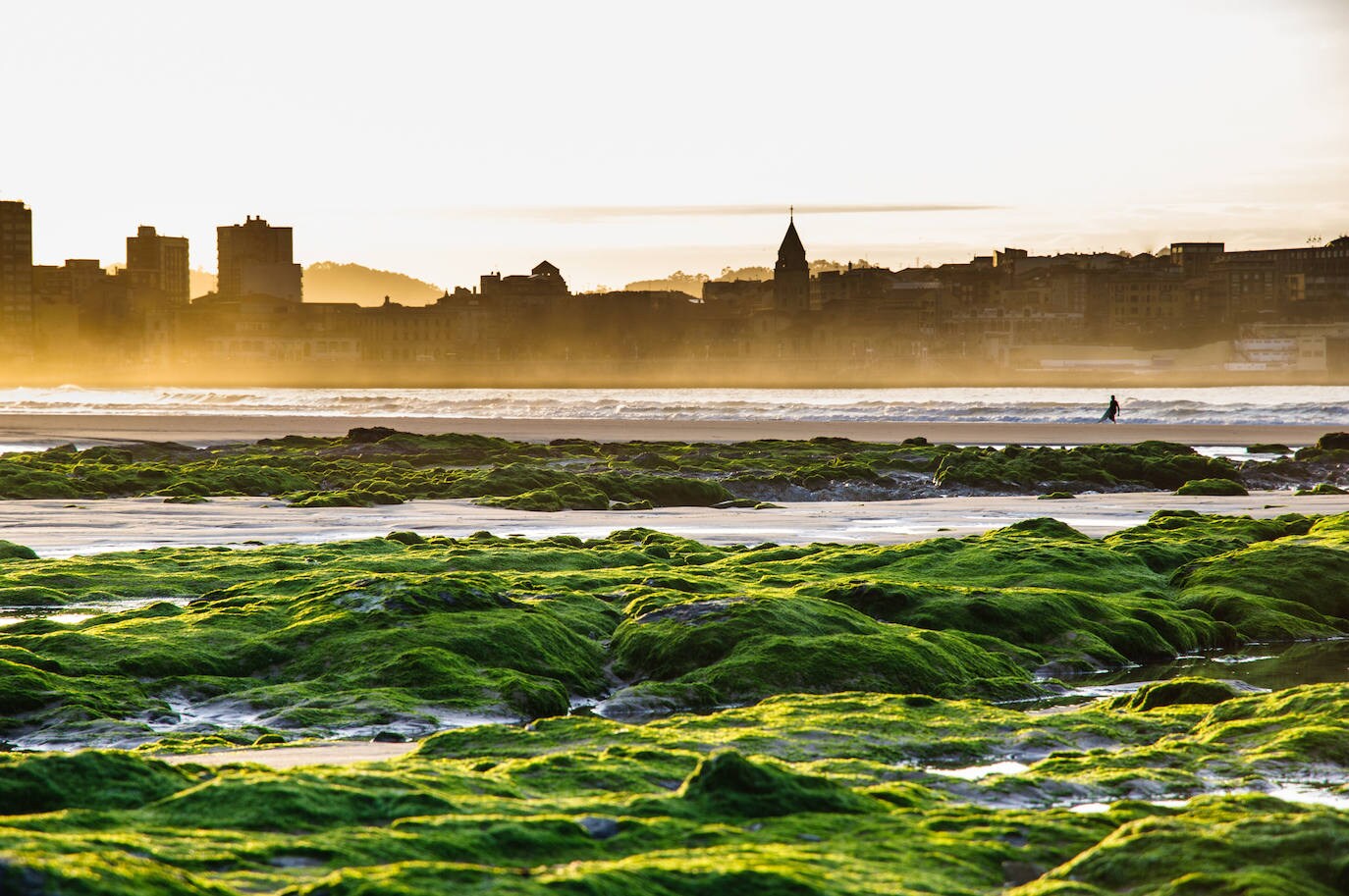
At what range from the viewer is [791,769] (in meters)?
6.68

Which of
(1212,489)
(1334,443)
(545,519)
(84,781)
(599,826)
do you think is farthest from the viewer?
(1334,443)

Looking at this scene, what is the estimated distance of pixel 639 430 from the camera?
182ft

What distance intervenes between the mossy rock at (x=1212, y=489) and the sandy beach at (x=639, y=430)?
17688mm

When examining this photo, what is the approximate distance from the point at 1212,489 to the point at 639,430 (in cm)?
3071

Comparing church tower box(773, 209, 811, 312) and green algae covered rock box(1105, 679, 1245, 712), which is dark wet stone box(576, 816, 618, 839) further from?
church tower box(773, 209, 811, 312)

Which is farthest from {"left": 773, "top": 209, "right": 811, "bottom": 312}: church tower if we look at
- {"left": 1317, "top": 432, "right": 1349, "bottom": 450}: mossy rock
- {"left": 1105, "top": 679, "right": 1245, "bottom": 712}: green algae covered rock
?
{"left": 1105, "top": 679, "right": 1245, "bottom": 712}: green algae covered rock

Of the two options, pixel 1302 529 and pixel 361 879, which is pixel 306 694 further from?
pixel 1302 529

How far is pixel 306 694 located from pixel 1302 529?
1351cm

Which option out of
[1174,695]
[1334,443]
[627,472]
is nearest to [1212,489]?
[1334,443]

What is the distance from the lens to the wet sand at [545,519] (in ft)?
61.0

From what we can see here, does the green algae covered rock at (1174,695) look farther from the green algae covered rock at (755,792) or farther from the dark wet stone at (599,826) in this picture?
the dark wet stone at (599,826)

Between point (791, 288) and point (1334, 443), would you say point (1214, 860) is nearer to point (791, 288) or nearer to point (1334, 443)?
point (1334, 443)

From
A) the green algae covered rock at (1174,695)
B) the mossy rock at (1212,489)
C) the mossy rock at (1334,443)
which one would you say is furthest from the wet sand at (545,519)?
the mossy rock at (1334,443)

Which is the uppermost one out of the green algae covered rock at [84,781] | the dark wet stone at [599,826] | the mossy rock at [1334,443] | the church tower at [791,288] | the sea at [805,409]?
the church tower at [791,288]
